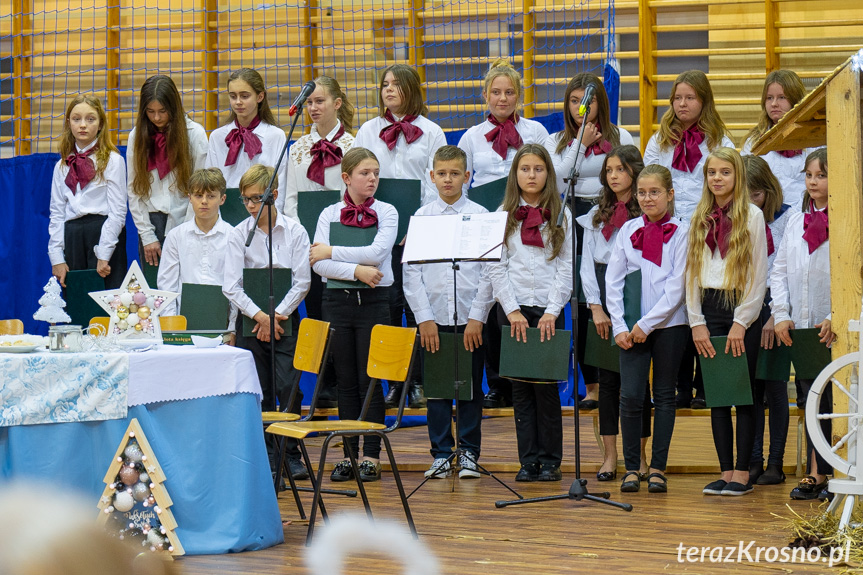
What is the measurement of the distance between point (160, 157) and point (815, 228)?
322 cm

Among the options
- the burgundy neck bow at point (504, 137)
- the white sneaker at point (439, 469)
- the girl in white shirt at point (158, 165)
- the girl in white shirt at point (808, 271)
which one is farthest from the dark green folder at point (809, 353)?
the girl in white shirt at point (158, 165)

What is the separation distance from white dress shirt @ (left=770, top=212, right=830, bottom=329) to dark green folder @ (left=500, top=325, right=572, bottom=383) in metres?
0.87

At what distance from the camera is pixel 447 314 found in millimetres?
4535

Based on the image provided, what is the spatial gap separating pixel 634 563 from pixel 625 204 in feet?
6.53

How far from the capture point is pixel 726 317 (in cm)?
409

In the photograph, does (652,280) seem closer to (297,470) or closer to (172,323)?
(297,470)

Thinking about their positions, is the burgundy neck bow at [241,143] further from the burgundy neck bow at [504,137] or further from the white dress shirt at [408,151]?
the burgundy neck bow at [504,137]

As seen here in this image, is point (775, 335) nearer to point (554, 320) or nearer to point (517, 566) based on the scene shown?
point (554, 320)

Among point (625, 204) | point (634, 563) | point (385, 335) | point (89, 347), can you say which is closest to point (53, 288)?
point (89, 347)

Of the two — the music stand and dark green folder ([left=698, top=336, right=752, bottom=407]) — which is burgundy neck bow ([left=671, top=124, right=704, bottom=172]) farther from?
the music stand

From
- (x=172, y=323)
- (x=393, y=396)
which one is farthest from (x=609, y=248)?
(x=172, y=323)

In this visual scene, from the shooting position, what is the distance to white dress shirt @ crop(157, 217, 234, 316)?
4691 millimetres

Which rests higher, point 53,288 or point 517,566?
point 53,288

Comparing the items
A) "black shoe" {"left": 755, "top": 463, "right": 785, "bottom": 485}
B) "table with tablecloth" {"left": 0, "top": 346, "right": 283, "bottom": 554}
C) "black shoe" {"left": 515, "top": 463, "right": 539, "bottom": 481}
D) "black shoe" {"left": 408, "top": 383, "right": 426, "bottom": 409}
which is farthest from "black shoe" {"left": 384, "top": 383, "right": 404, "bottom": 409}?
"table with tablecloth" {"left": 0, "top": 346, "right": 283, "bottom": 554}
